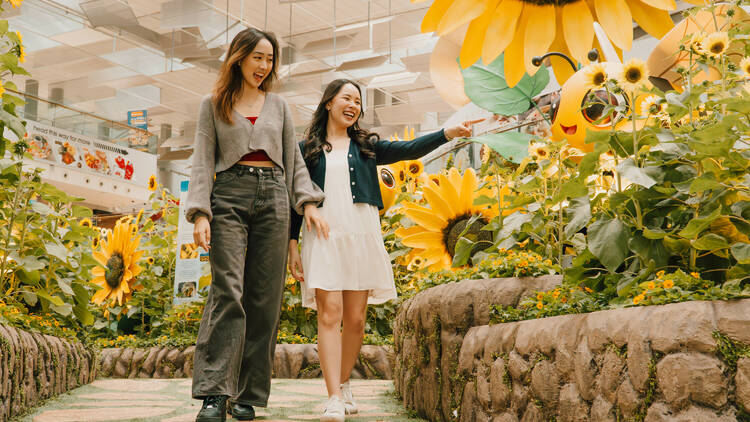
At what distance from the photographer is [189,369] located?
3.65 meters

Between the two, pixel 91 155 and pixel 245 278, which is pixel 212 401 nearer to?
pixel 245 278

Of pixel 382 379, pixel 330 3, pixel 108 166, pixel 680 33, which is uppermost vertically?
pixel 330 3

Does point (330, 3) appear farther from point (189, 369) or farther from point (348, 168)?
point (348, 168)

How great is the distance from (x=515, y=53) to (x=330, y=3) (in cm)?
886

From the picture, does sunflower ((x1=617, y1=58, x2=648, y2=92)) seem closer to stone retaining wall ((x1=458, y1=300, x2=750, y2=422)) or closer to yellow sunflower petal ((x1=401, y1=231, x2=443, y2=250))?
stone retaining wall ((x1=458, y1=300, x2=750, y2=422))

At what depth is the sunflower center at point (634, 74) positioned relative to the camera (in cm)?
126

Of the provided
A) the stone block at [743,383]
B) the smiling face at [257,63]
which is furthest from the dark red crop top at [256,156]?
the stone block at [743,383]

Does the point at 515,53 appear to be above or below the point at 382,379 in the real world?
above

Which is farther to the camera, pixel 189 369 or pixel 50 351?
pixel 189 369

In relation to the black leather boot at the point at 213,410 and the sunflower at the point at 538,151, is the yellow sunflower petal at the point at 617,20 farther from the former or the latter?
the black leather boot at the point at 213,410

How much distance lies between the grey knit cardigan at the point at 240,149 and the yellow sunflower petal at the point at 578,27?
0.99m

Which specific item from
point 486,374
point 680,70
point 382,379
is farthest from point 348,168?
point 382,379

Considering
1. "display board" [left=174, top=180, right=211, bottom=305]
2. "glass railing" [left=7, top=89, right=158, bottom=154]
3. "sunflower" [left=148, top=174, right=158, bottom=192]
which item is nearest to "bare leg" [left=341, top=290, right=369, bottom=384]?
"display board" [left=174, top=180, right=211, bottom=305]

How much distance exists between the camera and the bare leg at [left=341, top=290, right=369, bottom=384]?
215 centimetres
